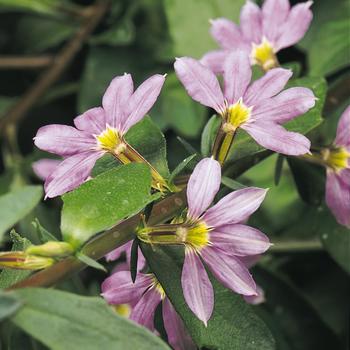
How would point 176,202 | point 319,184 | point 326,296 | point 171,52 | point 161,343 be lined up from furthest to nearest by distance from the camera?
point 171,52
point 326,296
point 319,184
point 176,202
point 161,343

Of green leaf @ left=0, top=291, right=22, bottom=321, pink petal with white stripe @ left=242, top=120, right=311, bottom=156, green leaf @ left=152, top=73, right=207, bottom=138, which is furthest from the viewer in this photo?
green leaf @ left=152, top=73, right=207, bottom=138

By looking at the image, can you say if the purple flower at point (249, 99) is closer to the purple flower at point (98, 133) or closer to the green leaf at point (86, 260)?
the purple flower at point (98, 133)

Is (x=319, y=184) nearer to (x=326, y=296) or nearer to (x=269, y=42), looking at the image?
(x=269, y=42)

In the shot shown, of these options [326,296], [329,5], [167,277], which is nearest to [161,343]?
[167,277]

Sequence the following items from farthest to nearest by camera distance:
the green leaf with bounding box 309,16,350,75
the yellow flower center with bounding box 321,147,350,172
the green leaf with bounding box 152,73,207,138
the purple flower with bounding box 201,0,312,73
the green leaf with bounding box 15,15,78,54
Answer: the green leaf with bounding box 15,15,78,54
the green leaf with bounding box 152,73,207,138
the green leaf with bounding box 309,16,350,75
the purple flower with bounding box 201,0,312,73
the yellow flower center with bounding box 321,147,350,172

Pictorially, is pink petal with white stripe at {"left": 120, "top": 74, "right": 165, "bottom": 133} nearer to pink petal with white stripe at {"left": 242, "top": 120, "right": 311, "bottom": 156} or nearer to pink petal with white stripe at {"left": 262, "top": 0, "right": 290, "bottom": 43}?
pink petal with white stripe at {"left": 242, "top": 120, "right": 311, "bottom": 156}

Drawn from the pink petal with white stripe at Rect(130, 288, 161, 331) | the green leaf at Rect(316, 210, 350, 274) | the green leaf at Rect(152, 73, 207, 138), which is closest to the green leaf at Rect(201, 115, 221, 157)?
the pink petal with white stripe at Rect(130, 288, 161, 331)

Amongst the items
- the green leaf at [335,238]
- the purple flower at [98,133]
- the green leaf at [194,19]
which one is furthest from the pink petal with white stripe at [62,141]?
the green leaf at [194,19]
